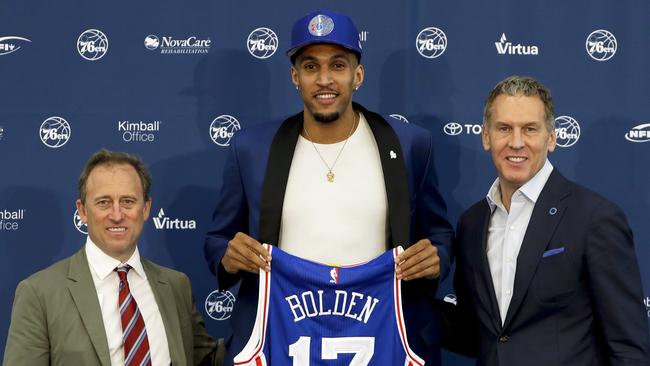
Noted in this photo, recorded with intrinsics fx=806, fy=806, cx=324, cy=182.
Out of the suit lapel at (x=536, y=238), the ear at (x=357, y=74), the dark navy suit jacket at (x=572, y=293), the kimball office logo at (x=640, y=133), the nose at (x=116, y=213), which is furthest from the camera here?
the kimball office logo at (x=640, y=133)

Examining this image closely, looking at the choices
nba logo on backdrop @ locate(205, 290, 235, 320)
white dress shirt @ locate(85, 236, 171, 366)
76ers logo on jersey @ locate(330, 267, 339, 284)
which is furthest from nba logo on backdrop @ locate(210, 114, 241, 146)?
76ers logo on jersey @ locate(330, 267, 339, 284)

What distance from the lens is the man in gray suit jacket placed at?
8.82ft

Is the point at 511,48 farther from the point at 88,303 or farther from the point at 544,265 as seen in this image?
the point at 88,303

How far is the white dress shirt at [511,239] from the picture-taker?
2643mm

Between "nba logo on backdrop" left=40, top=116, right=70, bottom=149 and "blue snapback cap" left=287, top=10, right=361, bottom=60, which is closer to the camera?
"blue snapback cap" left=287, top=10, right=361, bottom=60

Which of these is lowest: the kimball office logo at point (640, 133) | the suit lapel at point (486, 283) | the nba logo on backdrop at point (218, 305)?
the nba logo on backdrop at point (218, 305)

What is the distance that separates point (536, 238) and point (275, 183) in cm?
92

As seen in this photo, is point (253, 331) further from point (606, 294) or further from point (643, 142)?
point (643, 142)

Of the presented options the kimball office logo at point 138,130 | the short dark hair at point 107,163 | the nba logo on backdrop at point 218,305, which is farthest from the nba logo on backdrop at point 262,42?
the nba logo on backdrop at point 218,305

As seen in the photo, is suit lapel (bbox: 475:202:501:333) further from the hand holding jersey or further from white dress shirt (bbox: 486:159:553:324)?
the hand holding jersey

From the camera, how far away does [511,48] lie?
3658mm

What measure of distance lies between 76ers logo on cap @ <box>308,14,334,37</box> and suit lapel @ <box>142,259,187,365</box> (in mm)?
1062

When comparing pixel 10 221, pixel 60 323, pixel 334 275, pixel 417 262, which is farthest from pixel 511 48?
pixel 10 221

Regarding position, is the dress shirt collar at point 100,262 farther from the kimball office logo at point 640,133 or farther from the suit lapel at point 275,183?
the kimball office logo at point 640,133
